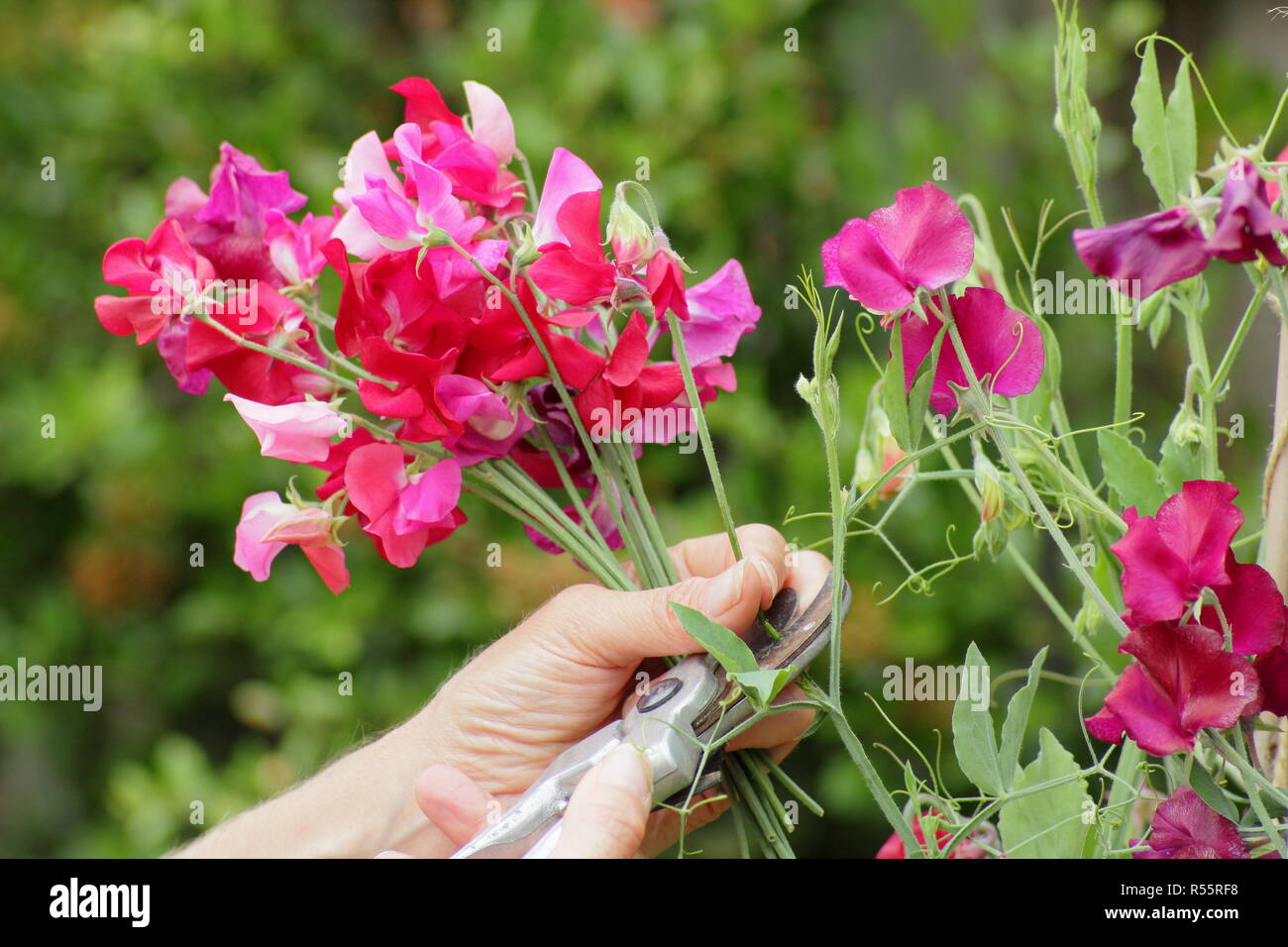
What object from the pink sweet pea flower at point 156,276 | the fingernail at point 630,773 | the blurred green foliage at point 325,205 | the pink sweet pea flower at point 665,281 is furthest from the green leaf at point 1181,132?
the blurred green foliage at point 325,205

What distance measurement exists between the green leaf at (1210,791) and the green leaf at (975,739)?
7 centimetres

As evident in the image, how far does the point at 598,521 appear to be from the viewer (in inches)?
25.0

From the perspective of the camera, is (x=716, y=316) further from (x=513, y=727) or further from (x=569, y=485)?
(x=513, y=727)

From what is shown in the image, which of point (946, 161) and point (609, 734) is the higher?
point (946, 161)

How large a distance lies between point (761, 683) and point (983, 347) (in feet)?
0.52

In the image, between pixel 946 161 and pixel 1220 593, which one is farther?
pixel 946 161

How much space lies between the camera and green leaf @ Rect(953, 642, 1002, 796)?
485 mm

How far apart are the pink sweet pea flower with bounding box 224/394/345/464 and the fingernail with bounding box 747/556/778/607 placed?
0.20m

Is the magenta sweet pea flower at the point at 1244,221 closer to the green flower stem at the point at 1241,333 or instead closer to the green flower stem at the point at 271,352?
the green flower stem at the point at 1241,333

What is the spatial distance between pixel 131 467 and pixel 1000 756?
1.25m

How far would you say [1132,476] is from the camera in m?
0.53

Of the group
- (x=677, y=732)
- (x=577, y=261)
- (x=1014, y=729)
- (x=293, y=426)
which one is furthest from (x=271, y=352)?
(x=1014, y=729)

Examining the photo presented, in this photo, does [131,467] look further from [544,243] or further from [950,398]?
[950,398]

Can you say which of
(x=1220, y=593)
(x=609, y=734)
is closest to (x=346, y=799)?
(x=609, y=734)
